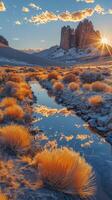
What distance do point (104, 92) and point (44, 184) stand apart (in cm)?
1758

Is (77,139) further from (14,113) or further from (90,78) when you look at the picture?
(90,78)

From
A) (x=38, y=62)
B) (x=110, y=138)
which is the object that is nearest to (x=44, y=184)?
(x=110, y=138)

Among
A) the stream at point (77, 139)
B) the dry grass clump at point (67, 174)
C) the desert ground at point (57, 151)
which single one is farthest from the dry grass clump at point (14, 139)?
the stream at point (77, 139)

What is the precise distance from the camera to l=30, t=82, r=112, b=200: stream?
9.81 metres

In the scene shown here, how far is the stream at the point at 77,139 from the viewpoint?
9808 millimetres

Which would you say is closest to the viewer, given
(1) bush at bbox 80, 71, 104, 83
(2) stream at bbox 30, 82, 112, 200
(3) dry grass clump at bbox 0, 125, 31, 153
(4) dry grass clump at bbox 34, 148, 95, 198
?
(4) dry grass clump at bbox 34, 148, 95, 198

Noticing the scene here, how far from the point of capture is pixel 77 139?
45.3 ft

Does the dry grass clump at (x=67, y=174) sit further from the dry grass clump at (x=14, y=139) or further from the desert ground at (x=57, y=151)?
the dry grass clump at (x=14, y=139)

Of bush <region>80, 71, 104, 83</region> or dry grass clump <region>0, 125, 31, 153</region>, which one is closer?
dry grass clump <region>0, 125, 31, 153</region>

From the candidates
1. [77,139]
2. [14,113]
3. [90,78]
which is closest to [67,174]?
[77,139]

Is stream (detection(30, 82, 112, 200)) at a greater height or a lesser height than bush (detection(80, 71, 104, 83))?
lesser

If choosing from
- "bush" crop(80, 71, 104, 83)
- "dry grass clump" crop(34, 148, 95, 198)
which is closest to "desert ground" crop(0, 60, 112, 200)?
"dry grass clump" crop(34, 148, 95, 198)

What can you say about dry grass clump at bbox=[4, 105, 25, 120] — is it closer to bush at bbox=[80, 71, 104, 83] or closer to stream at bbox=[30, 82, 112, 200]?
stream at bbox=[30, 82, 112, 200]

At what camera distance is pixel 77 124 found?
1672cm
